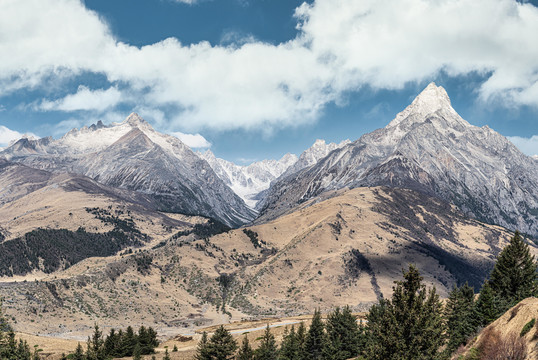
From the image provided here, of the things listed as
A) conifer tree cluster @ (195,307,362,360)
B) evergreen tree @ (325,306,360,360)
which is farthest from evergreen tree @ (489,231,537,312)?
conifer tree cluster @ (195,307,362,360)

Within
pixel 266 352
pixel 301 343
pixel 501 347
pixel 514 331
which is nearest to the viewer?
pixel 501 347

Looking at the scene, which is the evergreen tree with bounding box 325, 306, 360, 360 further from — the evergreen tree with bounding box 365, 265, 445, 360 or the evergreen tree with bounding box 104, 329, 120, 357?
the evergreen tree with bounding box 104, 329, 120, 357

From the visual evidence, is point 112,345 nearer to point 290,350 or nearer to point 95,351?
point 95,351

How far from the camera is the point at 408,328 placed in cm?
3300

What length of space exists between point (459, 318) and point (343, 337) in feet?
66.8

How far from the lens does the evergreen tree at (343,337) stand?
2692 inches

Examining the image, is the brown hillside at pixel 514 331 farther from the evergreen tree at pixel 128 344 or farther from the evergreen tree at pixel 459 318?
the evergreen tree at pixel 128 344

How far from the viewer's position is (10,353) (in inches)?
2467

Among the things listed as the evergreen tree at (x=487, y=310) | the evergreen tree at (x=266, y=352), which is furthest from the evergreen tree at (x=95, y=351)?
the evergreen tree at (x=487, y=310)

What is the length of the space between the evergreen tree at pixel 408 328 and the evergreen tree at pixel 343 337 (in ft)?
122

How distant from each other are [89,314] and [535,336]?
16377 centimetres

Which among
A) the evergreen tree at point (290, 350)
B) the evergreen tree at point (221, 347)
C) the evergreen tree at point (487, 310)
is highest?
the evergreen tree at point (487, 310)

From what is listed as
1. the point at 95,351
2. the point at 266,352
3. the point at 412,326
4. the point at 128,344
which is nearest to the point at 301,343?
the point at 266,352

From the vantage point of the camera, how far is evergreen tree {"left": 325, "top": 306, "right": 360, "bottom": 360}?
6838 cm
